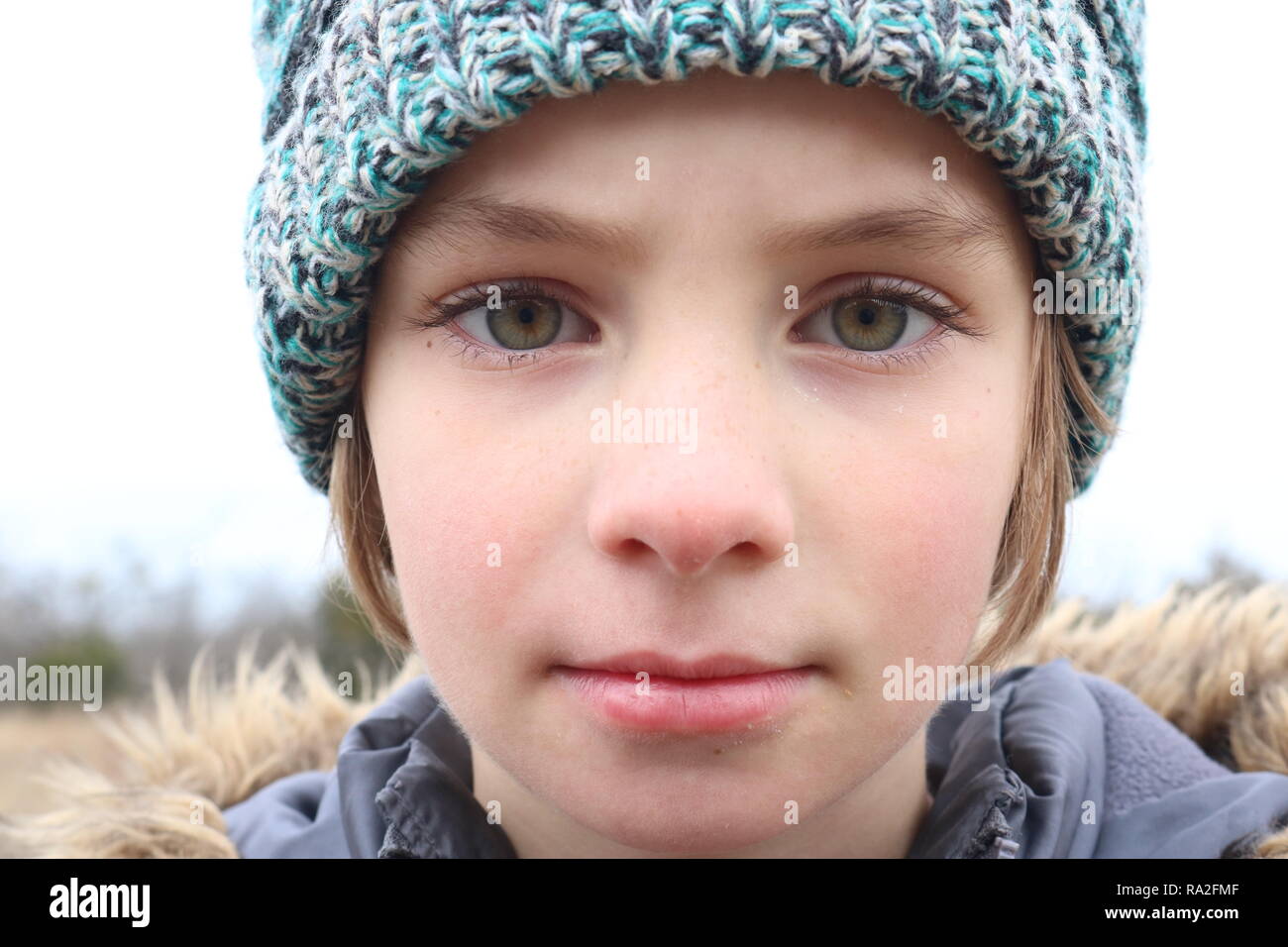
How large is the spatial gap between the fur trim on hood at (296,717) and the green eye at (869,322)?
2.18 ft

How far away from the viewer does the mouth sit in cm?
109

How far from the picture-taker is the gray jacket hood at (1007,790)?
139cm

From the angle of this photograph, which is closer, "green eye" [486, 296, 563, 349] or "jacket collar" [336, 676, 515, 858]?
"green eye" [486, 296, 563, 349]

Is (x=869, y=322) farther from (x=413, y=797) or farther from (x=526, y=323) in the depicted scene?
(x=413, y=797)

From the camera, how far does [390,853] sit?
1.44m

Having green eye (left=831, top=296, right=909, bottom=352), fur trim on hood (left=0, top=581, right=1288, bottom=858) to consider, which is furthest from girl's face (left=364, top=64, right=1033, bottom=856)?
fur trim on hood (left=0, top=581, right=1288, bottom=858)

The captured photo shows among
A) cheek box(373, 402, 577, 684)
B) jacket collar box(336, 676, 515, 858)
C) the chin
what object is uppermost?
cheek box(373, 402, 577, 684)

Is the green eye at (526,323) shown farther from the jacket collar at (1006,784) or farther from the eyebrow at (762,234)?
the jacket collar at (1006,784)

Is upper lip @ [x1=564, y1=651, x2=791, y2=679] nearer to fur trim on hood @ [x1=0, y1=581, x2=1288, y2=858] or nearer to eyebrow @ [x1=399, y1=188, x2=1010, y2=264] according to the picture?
eyebrow @ [x1=399, y1=188, x2=1010, y2=264]

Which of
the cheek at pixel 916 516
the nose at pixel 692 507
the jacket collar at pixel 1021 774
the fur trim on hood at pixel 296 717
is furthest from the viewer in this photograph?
the fur trim on hood at pixel 296 717

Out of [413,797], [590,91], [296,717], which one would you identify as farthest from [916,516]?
[296,717]

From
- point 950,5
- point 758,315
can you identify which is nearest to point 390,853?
point 758,315

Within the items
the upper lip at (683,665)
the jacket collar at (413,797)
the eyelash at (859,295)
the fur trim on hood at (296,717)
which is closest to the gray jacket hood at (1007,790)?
the jacket collar at (413,797)
